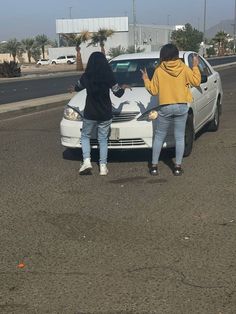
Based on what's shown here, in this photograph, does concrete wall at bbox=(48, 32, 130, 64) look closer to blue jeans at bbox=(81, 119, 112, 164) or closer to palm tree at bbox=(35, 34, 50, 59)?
palm tree at bbox=(35, 34, 50, 59)

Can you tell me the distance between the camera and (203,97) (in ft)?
29.3

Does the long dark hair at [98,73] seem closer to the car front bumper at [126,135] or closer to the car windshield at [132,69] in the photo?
the car front bumper at [126,135]

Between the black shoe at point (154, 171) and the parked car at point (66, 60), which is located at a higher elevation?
the black shoe at point (154, 171)

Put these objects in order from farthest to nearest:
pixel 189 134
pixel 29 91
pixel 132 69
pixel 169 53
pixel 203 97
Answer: pixel 29 91, pixel 132 69, pixel 203 97, pixel 189 134, pixel 169 53

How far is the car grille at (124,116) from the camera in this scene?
7.62 m

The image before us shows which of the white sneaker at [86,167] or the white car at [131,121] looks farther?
the white car at [131,121]

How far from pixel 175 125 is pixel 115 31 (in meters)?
95.3

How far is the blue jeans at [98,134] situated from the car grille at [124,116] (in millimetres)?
454

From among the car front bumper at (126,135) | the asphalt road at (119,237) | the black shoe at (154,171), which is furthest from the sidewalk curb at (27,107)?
the black shoe at (154,171)

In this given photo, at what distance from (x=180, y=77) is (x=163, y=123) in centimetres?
63

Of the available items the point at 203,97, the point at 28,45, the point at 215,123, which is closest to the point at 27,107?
the point at 215,123

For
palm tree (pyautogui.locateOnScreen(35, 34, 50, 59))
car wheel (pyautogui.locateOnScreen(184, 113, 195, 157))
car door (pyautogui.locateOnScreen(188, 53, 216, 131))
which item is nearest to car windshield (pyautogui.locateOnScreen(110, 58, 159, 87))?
car door (pyautogui.locateOnScreen(188, 53, 216, 131))

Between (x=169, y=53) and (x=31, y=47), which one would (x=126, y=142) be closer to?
(x=169, y=53)

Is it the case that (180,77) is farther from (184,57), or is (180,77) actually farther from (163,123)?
(184,57)
